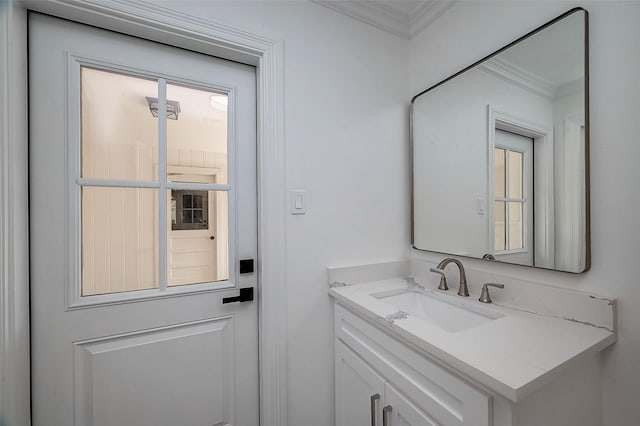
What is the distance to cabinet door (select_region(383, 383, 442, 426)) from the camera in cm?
77

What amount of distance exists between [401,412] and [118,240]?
119 centimetres

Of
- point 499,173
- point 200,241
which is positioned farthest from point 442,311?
point 200,241

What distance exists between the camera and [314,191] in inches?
49.4

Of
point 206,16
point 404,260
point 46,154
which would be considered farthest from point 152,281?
point 404,260

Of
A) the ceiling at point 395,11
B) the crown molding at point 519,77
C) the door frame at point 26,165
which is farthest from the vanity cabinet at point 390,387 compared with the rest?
the ceiling at point 395,11

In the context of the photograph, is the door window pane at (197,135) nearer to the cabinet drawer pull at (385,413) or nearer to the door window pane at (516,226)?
the cabinet drawer pull at (385,413)

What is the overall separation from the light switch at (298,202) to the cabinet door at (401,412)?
75 centimetres

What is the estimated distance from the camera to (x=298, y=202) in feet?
3.98

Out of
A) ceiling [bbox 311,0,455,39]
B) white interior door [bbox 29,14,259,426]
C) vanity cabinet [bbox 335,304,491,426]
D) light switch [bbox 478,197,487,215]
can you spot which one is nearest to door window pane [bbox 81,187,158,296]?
white interior door [bbox 29,14,259,426]

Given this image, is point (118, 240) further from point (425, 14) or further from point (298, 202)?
point (425, 14)

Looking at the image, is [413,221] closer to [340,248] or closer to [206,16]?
[340,248]

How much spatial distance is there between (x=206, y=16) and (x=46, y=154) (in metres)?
0.78

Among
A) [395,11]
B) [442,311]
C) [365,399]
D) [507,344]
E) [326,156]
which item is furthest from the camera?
[395,11]

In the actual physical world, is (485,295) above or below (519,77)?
below
